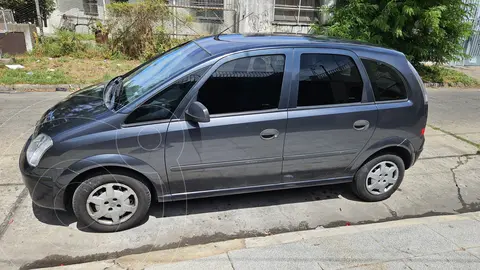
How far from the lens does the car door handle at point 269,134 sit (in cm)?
298

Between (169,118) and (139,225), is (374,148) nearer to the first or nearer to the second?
(169,118)

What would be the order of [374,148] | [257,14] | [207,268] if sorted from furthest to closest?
[257,14]
[374,148]
[207,268]

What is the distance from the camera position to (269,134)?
300 cm

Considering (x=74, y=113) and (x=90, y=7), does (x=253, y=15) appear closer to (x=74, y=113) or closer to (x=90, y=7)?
(x=74, y=113)

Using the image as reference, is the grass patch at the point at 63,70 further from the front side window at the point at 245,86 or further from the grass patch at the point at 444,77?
the grass patch at the point at 444,77

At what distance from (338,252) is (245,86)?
164cm

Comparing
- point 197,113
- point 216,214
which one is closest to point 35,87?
point 216,214

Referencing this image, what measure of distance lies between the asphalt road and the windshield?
120 cm

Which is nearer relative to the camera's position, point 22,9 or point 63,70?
point 63,70

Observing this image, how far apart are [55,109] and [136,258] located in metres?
1.68

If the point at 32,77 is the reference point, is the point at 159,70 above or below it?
above

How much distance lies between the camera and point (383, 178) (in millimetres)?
3621

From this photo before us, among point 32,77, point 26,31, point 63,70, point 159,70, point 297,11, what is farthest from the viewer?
point 297,11

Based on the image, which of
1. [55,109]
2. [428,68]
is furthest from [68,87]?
[428,68]
